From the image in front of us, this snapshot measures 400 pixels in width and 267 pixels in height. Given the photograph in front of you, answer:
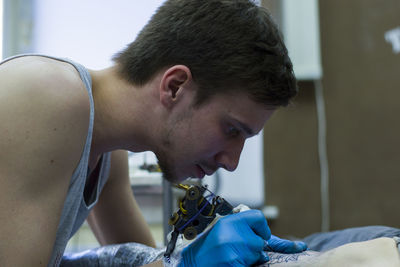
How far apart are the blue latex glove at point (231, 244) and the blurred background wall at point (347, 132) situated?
1.38m

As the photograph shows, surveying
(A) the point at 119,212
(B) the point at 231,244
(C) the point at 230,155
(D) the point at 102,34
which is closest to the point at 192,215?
(B) the point at 231,244

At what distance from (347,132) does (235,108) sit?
138 centimetres

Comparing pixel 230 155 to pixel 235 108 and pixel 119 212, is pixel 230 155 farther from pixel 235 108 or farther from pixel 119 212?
pixel 119 212

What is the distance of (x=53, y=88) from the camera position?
30.1 inches

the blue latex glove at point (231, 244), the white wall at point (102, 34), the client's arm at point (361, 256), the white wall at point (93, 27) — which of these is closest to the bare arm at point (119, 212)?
the blue latex glove at point (231, 244)

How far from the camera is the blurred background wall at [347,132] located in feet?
6.72

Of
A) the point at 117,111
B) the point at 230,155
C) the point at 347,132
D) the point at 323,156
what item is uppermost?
the point at 117,111

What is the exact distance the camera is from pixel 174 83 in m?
0.94

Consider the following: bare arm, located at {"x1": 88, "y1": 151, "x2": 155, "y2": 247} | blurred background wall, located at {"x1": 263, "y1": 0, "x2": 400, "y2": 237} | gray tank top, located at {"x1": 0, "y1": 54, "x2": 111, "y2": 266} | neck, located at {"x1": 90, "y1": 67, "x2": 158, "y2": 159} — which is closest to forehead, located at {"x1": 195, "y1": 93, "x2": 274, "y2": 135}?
neck, located at {"x1": 90, "y1": 67, "x2": 158, "y2": 159}

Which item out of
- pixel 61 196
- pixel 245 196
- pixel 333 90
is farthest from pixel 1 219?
pixel 333 90

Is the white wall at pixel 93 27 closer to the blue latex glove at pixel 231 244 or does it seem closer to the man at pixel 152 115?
the man at pixel 152 115

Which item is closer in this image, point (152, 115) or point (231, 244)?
point (231, 244)

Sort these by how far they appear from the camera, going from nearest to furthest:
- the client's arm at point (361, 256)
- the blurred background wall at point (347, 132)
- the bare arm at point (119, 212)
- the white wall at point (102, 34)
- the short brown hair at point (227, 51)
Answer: the client's arm at point (361, 256)
the short brown hair at point (227, 51)
the bare arm at point (119, 212)
the blurred background wall at point (347, 132)
the white wall at point (102, 34)

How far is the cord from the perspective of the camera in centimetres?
213
